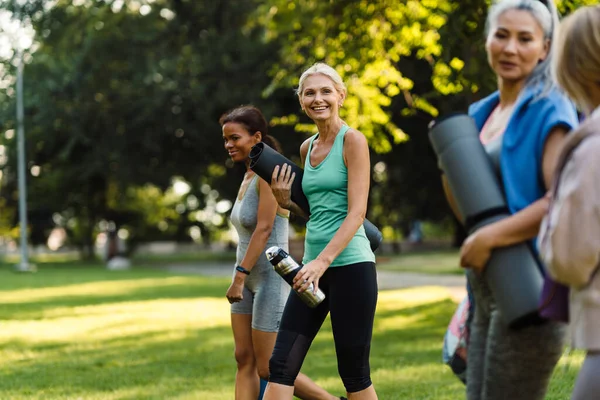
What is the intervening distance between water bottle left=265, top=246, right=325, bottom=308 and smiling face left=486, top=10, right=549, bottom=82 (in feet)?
5.47

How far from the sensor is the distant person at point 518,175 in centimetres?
305

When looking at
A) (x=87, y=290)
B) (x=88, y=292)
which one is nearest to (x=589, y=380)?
(x=88, y=292)

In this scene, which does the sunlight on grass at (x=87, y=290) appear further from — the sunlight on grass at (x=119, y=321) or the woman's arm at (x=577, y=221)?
the woman's arm at (x=577, y=221)

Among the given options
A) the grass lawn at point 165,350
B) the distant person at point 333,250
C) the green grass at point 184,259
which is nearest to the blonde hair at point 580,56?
the grass lawn at point 165,350

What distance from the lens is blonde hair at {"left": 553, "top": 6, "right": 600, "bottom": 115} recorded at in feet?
9.25

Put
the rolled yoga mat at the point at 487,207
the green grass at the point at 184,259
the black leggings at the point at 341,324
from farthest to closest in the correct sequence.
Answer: the green grass at the point at 184,259 → the black leggings at the point at 341,324 → the rolled yoga mat at the point at 487,207

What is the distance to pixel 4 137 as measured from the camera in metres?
39.0

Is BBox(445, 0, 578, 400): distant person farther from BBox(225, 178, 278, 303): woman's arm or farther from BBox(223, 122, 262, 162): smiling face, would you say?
BBox(223, 122, 262, 162): smiling face

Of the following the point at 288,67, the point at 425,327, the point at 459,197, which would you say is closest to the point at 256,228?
the point at 459,197

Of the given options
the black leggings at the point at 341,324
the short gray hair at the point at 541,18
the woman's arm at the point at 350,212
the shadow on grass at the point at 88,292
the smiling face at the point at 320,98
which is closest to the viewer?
the short gray hair at the point at 541,18

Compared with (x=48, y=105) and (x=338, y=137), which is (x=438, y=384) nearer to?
(x=338, y=137)

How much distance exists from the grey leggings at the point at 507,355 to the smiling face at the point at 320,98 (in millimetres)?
1753

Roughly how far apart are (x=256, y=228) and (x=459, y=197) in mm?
2644

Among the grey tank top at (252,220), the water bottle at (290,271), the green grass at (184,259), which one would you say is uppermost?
the grey tank top at (252,220)
